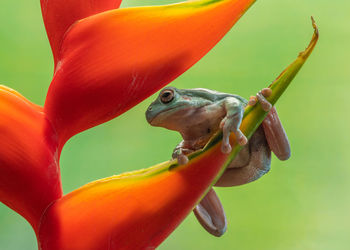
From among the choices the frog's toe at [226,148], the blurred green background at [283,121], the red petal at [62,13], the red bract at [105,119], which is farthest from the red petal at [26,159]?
the blurred green background at [283,121]

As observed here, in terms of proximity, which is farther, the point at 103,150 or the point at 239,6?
the point at 103,150

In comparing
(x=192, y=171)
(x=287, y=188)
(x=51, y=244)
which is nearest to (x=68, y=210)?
(x=51, y=244)

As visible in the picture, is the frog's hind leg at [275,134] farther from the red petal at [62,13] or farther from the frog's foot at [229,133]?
the red petal at [62,13]

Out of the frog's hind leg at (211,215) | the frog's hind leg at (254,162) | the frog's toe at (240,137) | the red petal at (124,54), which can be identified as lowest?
the frog's hind leg at (211,215)

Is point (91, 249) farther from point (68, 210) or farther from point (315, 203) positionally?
point (315, 203)

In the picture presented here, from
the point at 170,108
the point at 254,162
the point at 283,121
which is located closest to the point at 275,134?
the point at 254,162

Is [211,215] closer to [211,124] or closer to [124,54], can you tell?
[211,124]

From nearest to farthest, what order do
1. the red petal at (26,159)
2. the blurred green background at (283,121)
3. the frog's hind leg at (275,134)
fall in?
1. the red petal at (26,159)
2. the frog's hind leg at (275,134)
3. the blurred green background at (283,121)
